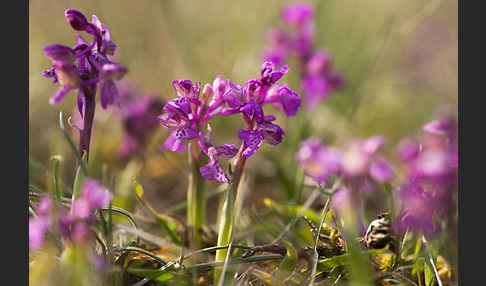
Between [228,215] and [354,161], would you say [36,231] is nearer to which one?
[228,215]

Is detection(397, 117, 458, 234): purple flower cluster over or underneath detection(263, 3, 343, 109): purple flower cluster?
underneath

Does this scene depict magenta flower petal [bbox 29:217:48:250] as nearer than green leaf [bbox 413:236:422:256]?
Yes

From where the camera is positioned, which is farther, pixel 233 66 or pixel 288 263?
pixel 233 66

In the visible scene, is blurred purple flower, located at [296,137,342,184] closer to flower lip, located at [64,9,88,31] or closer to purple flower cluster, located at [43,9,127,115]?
purple flower cluster, located at [43,9,127,115]

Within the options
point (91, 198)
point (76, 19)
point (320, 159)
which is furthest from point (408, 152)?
point (76, 19)

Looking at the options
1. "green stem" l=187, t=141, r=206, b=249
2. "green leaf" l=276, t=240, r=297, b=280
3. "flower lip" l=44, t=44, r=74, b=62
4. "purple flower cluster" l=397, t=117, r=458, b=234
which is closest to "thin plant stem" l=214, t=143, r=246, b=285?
"green leaf" l=276, t=240, r=297, b=280

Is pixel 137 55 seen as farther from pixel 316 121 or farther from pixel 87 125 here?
pixel 87 125

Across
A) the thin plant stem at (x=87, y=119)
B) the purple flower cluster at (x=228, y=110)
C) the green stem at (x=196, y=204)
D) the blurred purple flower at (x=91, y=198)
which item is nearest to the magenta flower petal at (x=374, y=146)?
the purple flower cluster at (x=228, y=110)

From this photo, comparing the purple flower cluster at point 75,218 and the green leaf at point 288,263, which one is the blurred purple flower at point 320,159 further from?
the purple flower cluster at point 75,218
